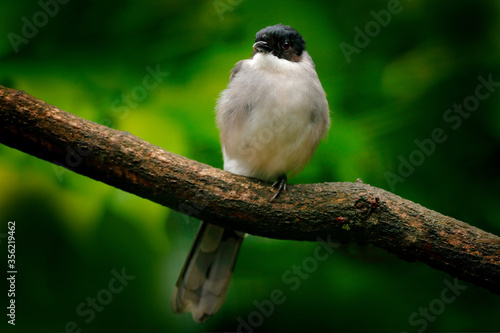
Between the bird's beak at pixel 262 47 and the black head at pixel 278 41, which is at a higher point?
the black head at pixel 278 41

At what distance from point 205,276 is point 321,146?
1.30m

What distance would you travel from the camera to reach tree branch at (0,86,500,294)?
80.7 inches

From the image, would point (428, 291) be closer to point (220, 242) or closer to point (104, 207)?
point (220, 242)

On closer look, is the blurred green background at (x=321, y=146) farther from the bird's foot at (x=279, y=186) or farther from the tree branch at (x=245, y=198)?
the tree branch at (x=245, y=198)

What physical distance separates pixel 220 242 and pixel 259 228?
2.20 ft

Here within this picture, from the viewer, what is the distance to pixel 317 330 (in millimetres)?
3283

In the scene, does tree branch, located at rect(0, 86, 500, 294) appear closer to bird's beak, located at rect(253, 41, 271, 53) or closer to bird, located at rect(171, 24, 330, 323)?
bird, located at rect(171, 24, 330, 323)

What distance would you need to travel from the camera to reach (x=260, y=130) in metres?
2.64

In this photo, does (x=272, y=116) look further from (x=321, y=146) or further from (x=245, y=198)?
(x=321, y=146)

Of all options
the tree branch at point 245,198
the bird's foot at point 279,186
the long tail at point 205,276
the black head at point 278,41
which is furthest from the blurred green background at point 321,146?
the tree branch at point 245,198

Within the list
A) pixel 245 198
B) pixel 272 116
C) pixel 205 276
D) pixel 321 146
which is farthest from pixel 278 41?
pixel 205 276

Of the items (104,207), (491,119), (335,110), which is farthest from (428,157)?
(104,207)

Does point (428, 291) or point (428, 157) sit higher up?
point (428, 157)

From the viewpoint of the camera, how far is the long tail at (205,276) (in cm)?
288
